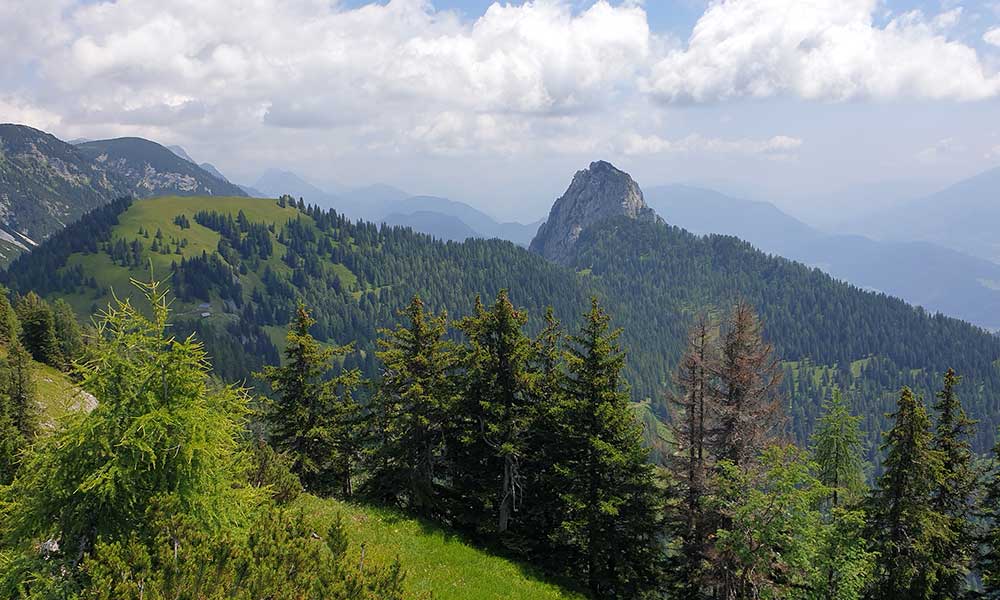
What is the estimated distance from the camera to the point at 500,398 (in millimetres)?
25734

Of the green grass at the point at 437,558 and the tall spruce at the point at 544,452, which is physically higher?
the tall spruce at the point at 544,452

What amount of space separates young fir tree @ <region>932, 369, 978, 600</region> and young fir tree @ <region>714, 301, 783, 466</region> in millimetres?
7311

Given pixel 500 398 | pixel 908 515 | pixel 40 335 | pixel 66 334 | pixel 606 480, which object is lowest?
pixel 66 334

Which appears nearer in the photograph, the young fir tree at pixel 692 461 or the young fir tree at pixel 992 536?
the young fir tree at pixel 992 536

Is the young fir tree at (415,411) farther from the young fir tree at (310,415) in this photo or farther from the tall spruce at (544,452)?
the tall spruce at (544,452)

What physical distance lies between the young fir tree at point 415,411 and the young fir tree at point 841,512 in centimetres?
1652

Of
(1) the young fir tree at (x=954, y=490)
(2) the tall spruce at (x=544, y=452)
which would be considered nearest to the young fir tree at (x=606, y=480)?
(2) the tall spruce at (x=544, y=452)

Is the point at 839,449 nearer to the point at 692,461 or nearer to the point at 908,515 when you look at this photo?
the point at 908,515

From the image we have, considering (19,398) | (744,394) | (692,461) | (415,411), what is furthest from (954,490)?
(19,398)

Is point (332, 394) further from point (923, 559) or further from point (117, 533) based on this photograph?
point (923, 559)

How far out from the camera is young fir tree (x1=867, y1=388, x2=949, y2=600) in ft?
75.5

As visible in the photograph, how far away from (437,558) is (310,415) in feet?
39.4

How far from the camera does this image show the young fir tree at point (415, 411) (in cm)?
2641

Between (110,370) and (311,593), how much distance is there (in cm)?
680
